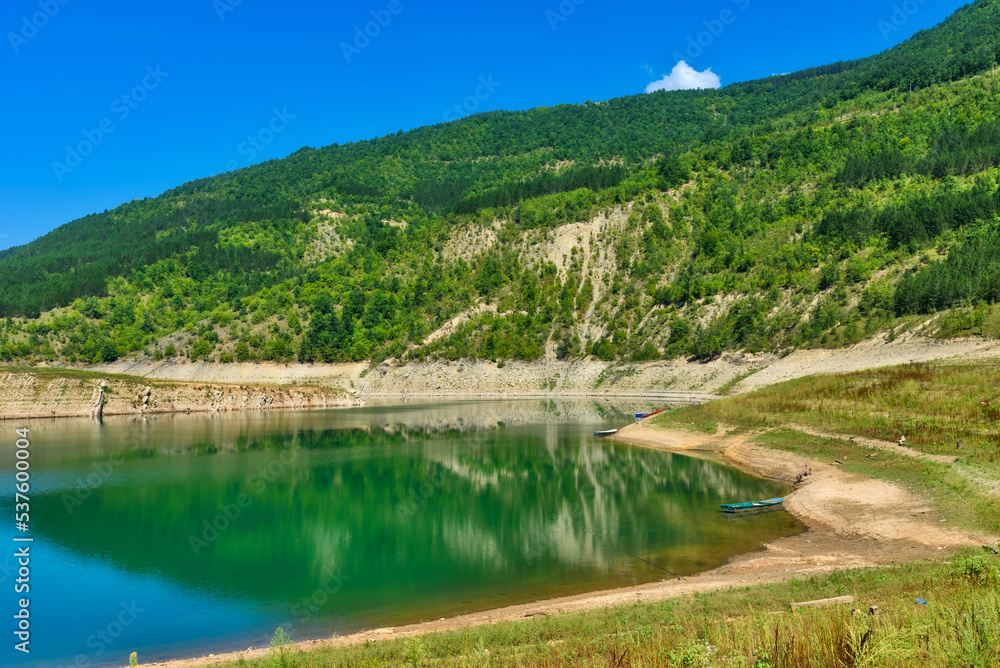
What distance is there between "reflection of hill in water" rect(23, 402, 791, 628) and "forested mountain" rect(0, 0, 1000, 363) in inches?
1570

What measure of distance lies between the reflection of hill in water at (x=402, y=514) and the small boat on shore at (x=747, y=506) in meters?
1.05

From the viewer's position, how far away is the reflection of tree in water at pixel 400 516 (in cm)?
2028

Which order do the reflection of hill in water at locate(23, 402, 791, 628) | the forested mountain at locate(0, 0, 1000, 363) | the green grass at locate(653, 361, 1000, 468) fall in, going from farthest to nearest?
the forested mountain at locate(0, 0, 1000, 363), the green grass at locate(653, 361, 1000, 468), the reflection of hill in water at locate(23, 402, 791, 628)

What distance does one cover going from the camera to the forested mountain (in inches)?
3155

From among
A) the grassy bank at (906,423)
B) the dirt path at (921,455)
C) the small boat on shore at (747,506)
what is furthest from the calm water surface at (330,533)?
the dirt path at (921,455)

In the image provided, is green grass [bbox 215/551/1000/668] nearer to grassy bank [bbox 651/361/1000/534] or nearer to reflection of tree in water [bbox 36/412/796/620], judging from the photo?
reflection of tree in water [bbox 36/412/796/620]

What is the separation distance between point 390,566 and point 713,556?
10.5 metres

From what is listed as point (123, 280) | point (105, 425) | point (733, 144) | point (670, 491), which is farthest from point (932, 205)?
point (123, 280)

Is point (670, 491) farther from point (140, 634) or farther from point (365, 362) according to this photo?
point (365, 362)

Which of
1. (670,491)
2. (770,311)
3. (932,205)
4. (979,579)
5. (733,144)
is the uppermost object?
(733,144)

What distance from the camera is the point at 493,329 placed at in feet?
357

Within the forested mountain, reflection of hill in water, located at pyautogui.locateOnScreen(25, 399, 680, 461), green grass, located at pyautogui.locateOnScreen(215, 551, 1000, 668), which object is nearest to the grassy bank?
green grass, located at pyautogui.locateOnScreen(215, 551, 1000, 668)

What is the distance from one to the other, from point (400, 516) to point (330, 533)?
143 inches

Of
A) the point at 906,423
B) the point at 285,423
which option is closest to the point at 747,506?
the point at 906,423
